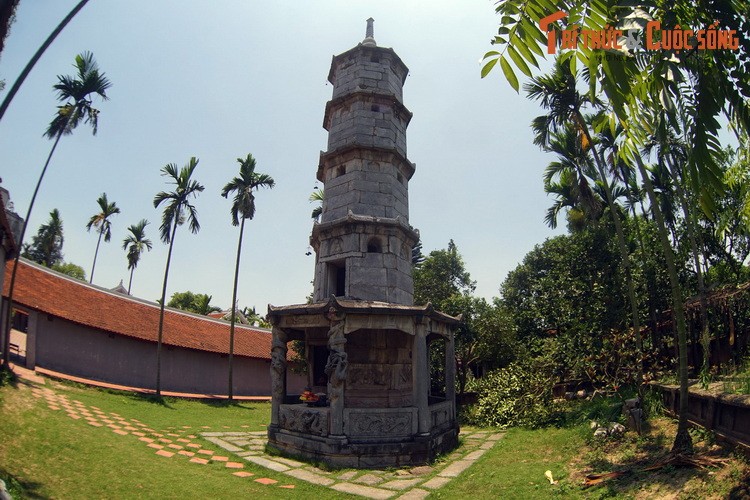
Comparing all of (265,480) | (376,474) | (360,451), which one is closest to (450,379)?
(360,451)

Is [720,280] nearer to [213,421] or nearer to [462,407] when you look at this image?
[462,407]

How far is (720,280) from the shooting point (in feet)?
65.8

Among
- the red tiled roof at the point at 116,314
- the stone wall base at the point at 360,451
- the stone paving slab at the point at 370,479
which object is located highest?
the red tiled roof at the point at 116,314

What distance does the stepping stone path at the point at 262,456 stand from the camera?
9.19 m

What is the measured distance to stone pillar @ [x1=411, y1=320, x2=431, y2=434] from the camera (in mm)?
11234

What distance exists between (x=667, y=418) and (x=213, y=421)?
14.8 metres

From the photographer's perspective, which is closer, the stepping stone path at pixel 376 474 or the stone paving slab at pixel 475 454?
the stepping stone path at pixel 376 474

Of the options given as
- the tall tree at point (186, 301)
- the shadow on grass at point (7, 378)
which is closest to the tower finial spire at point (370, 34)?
the shadow on grass at point (7, 378)

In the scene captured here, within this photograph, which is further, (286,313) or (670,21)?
(286,313)

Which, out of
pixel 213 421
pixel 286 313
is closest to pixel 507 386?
pixel 286 313

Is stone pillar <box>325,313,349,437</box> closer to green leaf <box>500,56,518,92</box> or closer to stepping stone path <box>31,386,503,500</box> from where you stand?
stepping stone path <box>31,386,503,500</box>

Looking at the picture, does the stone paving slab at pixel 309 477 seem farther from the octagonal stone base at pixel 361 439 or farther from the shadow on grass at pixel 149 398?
the shadow on grass at pixel 149 398

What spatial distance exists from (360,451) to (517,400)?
802 centimetres

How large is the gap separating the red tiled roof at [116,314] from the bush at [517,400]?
45.3 feet
